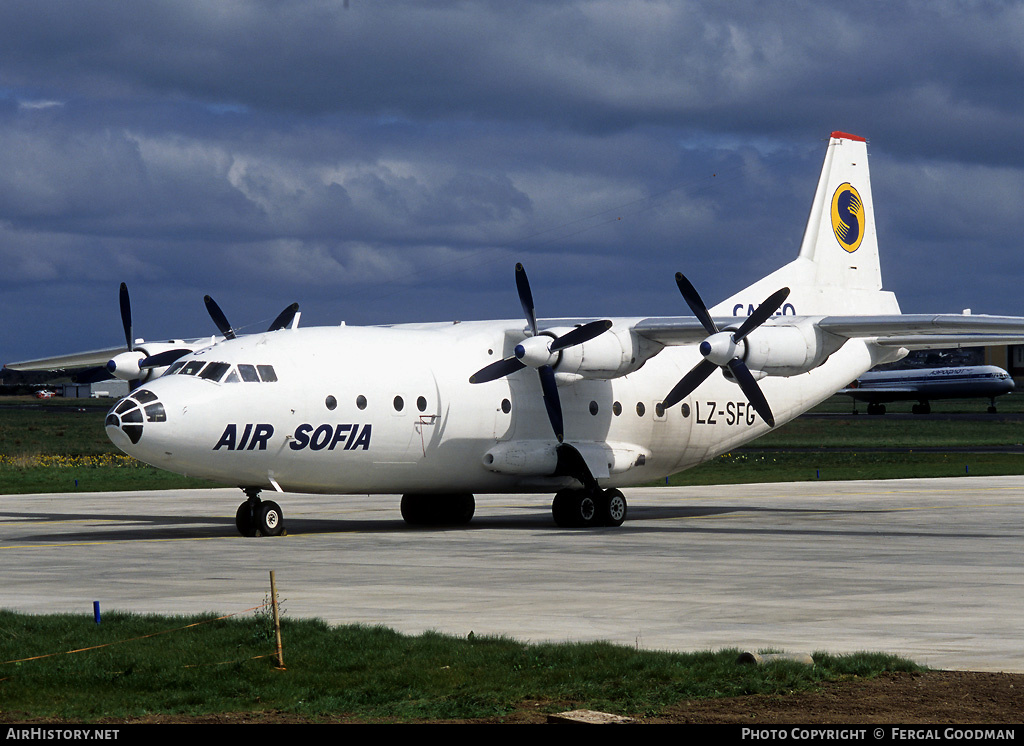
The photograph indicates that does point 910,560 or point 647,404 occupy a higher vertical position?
point 647,404

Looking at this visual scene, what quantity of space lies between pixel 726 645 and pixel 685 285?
16.4 meters

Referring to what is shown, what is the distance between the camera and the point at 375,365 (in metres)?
27.1

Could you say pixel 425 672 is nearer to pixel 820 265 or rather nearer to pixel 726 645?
pixel 726 645

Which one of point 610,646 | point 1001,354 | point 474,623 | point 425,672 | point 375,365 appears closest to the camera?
point 425,672

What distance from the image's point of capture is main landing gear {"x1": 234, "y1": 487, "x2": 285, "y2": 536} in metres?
25.9

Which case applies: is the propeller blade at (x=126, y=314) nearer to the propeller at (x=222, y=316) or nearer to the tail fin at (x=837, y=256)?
the propeller at (x=222, y=316)

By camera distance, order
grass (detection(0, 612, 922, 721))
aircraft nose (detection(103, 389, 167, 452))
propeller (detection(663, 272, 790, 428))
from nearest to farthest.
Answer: grass (detection(0, 612, 922, 721)) → aircraft nose (detection(103, 389, 167, 452)) → propeller (detection(663, 272, 790, 428))

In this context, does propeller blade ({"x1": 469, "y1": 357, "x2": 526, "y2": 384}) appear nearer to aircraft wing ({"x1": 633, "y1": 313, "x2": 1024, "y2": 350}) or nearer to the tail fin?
aircraft wing ({"x1": 633, "y1": 313, "x2": 1024, "y2": 350})

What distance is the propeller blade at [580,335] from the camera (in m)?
27.8

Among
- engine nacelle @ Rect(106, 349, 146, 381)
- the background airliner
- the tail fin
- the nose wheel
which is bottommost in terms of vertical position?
the nose wheel

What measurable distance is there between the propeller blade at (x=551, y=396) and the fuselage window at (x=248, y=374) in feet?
19.8

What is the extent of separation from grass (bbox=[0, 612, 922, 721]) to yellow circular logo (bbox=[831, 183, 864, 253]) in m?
25.1

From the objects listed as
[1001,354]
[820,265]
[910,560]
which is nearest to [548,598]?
[910,560]

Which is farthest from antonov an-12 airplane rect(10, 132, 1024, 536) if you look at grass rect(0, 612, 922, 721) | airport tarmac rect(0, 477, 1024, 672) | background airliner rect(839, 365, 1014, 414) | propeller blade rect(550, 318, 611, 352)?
background airliner rect(839, 365, 1014, 414)
